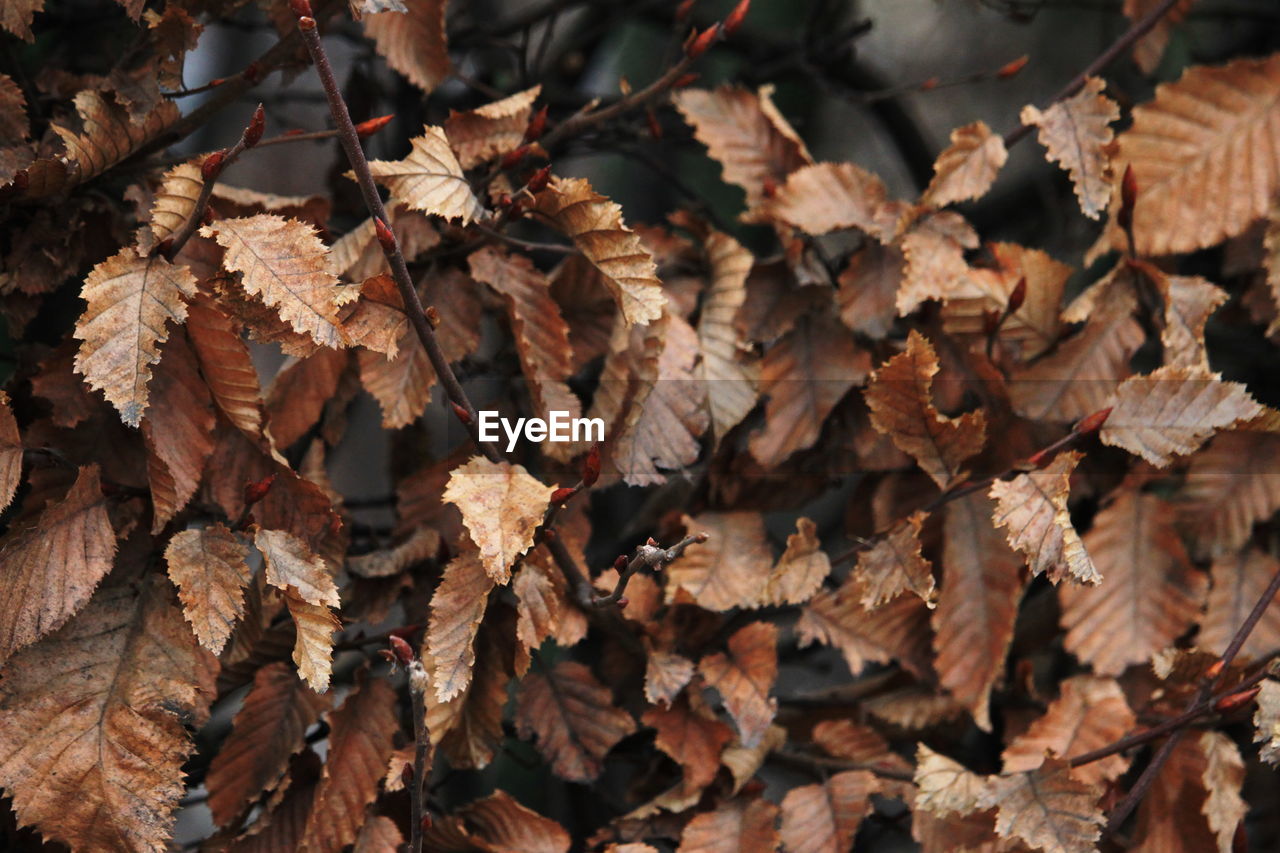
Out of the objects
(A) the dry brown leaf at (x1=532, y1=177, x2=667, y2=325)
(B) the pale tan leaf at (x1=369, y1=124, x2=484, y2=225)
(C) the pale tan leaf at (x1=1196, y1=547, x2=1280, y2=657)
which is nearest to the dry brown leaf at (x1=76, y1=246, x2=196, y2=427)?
(B) the pale tan leaf at (x1=369, y1=124, x2=484, y2=225)

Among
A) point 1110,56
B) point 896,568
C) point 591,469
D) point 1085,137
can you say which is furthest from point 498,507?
point 1110,56

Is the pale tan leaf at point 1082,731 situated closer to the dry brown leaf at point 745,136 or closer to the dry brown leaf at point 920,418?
the dry brown leaf at point 920,418

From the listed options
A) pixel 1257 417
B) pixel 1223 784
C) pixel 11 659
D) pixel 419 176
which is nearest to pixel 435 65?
pixel 419 176

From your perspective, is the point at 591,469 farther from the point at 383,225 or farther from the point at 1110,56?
the point at 1110,56

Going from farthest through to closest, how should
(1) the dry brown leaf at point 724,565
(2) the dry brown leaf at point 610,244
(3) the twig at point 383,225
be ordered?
(1) the dry brown leaf at point 724,565, (2) the dry brown leaf at point 610,244, (3) the twig at point 383,225

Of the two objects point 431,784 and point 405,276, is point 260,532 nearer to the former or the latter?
point 405,276

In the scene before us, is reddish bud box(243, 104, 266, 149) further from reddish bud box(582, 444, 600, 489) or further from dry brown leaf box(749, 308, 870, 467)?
dry brown leaf box(749, 308, 870, 467)

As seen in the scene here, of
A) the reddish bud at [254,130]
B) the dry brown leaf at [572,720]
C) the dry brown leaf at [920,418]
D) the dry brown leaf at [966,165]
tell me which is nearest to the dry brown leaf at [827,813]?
the dry brown leaf at [572,720]
